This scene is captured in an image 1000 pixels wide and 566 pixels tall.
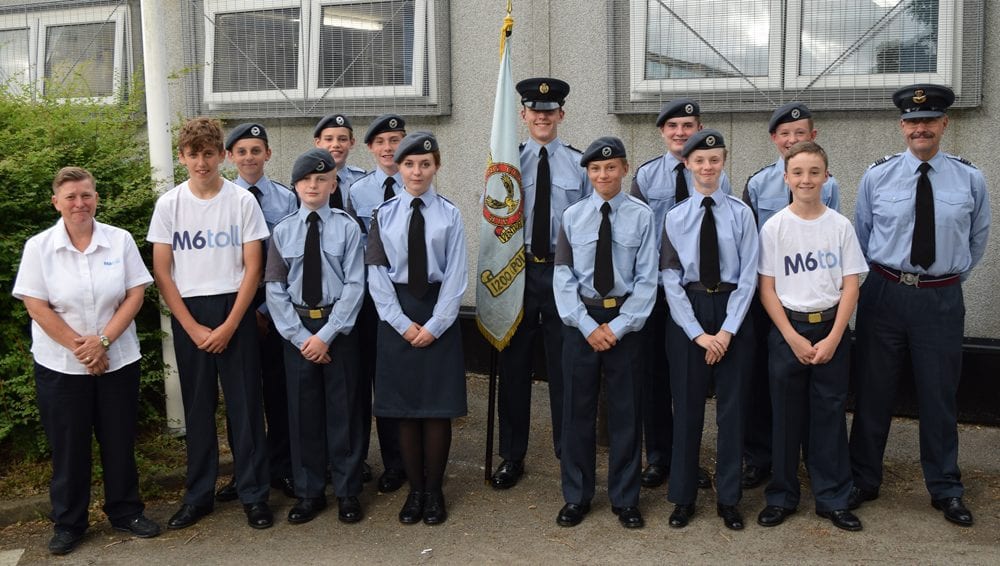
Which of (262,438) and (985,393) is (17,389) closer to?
(262,438)

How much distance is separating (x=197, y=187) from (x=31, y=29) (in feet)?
18.3

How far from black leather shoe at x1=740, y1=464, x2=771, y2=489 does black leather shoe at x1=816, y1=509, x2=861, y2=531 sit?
0.54 m

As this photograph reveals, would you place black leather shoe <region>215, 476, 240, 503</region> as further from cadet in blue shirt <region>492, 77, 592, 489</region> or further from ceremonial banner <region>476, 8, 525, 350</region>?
ceremonial banner <region>476, 8, 525, 350</region>

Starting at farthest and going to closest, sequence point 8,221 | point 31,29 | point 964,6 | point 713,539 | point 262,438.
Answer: point 31,29 < point 964,6 < point 8,221 < point 262,438 < point 713,539

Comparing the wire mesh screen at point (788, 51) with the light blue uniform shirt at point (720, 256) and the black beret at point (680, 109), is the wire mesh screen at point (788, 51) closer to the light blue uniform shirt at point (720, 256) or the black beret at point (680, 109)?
the black beret at point (680, 109)

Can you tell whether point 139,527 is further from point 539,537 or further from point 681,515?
point 681,515

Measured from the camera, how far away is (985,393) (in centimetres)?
673

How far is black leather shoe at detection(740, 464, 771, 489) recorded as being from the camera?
5719 mm

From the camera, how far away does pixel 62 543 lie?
5.05 metres

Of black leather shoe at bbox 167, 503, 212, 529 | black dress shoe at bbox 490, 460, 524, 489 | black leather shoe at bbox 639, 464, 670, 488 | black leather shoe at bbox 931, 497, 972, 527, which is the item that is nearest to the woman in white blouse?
black leather shoe at bbox 167, 503, 212, 529

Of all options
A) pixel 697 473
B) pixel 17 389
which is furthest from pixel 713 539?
pixel 17 389

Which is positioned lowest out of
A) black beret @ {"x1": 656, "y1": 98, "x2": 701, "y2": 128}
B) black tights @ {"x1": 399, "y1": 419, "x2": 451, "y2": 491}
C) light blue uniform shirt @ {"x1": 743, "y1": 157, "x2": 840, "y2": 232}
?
black tights @ {"x1": 399, "y1": 419, "x2": 451, "y2": 491}

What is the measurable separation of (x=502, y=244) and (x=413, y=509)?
1475 mm

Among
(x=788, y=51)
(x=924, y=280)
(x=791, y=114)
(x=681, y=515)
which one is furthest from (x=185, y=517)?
(x=788, y=51)
